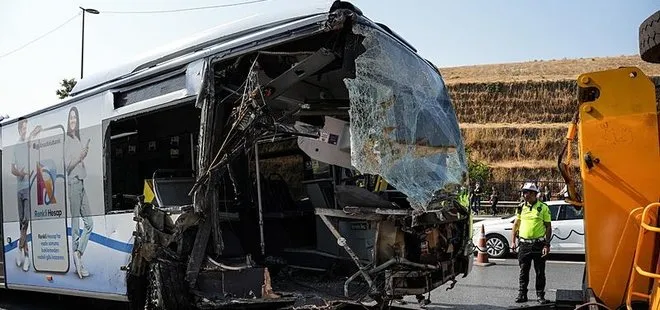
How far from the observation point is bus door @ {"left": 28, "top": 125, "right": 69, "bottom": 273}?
7367 mm

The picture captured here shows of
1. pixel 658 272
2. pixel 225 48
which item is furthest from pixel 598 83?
pixel 225 48

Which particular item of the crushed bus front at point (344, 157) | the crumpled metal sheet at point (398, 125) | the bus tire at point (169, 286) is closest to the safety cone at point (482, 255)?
the crushed bus front at point (344, 157)

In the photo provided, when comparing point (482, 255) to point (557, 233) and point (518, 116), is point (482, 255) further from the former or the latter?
point (518, 116)

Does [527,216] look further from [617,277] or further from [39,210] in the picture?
[39,210]

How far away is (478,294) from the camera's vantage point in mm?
9320

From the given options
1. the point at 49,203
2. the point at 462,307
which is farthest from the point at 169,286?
the point at 462,307

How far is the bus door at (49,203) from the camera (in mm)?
7367

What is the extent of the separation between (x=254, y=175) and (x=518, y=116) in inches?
1234

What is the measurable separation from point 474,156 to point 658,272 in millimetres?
31090

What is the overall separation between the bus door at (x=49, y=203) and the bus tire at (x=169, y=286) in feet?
7.18

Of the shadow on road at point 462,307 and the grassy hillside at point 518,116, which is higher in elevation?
the grassy hillside at point 518,116

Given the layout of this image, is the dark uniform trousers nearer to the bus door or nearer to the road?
the road

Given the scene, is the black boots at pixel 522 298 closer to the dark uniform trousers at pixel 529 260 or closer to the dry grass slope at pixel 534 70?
the dark uniform trousers at pixel 529 260

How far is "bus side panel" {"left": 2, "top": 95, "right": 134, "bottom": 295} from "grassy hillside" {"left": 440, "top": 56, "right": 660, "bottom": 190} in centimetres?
2593
